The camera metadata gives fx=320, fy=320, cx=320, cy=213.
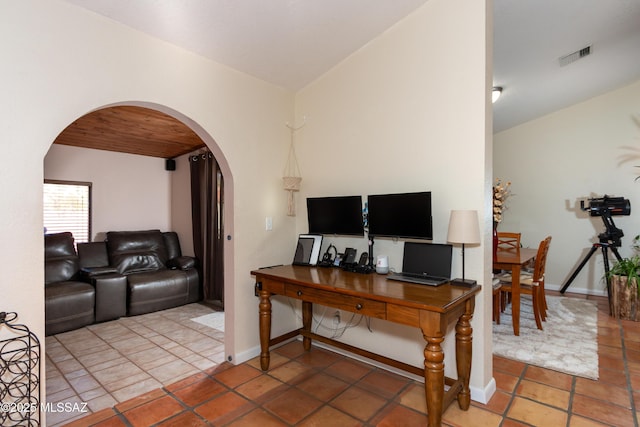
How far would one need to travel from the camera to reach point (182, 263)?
4.62 metres

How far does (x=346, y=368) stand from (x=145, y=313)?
112 inches

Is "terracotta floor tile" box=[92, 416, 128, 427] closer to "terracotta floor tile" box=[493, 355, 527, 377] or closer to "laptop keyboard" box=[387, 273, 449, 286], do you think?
"laptop keyboard" box=[387, 273, 449, 286]

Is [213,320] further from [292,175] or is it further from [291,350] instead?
[292,175]

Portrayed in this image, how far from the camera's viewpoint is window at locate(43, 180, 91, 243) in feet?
14.0

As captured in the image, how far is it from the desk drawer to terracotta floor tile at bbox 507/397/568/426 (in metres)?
1.08

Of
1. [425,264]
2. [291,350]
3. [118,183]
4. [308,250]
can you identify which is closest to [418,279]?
[425,264]

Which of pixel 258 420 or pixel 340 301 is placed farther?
pixel 340 301

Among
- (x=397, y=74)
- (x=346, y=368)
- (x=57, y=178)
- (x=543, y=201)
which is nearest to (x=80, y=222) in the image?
(x=57, y=178)

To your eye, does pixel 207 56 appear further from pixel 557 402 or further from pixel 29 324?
pixel 557 402

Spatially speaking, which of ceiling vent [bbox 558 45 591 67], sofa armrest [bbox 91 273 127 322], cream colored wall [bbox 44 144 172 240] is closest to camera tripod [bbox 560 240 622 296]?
ceiling vent [bbox 558 45 591 67]

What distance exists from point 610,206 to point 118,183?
686 centimetres

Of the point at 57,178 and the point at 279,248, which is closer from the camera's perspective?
the point at 279,248

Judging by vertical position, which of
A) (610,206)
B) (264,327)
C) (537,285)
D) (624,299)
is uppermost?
(610,206)

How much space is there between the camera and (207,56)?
8.09 ft
